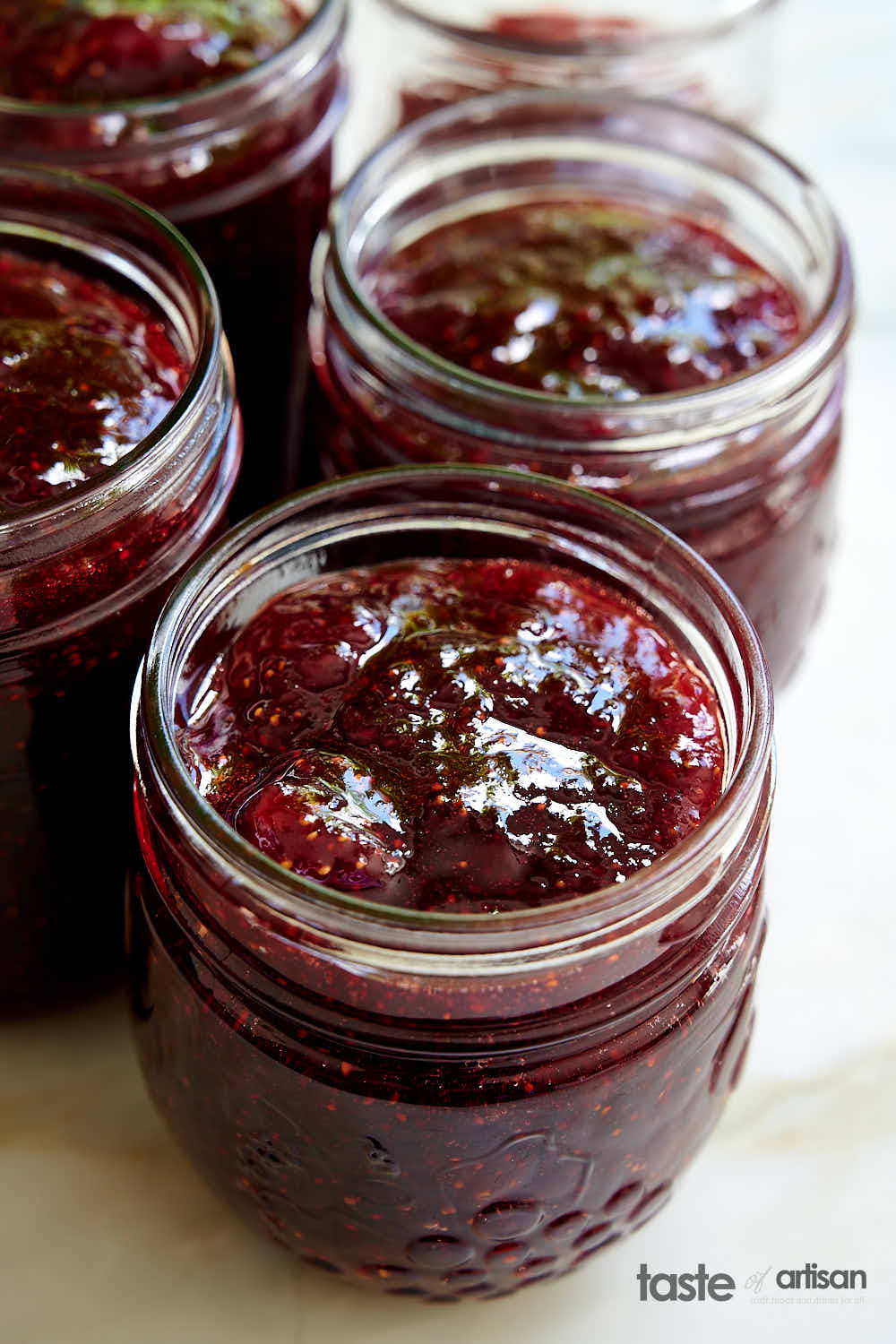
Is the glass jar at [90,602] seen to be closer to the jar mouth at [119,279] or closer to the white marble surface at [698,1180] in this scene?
the jar mouth at [119,279]

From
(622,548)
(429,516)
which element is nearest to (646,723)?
(622,548)

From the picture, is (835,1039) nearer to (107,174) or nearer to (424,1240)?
(424,1240)

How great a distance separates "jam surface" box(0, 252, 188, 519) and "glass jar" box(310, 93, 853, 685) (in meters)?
0.18

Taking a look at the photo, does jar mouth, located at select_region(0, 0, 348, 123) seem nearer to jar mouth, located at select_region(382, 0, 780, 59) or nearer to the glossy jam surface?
the glossy jam surface

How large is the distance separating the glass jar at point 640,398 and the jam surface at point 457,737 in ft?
0.45

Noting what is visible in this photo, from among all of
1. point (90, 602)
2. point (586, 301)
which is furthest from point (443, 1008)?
point (586, 301)

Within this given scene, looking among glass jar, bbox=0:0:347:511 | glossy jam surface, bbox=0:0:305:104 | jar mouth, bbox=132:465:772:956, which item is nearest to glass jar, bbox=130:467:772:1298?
jar mouth, bbox=132:465:772:956

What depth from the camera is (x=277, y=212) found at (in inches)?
68.6

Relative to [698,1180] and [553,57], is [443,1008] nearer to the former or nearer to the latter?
[698,1180]

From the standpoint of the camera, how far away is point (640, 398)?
1.41 meters

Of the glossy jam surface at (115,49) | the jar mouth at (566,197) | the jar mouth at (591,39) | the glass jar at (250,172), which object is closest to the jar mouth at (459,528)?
the jar mouth at (566,197)

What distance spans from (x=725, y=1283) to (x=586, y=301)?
33.2 inches

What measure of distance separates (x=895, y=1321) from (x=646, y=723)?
1.83 ft

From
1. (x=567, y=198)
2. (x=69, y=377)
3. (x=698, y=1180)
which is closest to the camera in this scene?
(x=69, y=377)
